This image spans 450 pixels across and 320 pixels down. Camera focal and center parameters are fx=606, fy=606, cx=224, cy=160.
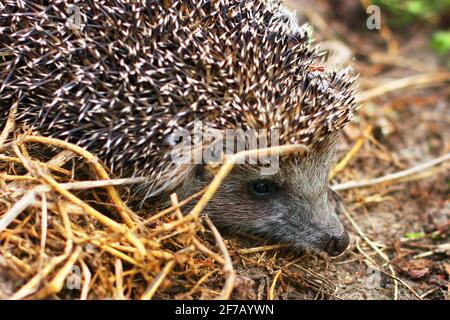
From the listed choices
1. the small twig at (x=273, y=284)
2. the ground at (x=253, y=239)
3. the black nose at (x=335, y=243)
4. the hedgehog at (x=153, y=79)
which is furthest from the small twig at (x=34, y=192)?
the black nose at (x=335, y=243)

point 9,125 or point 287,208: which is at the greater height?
point 9,125

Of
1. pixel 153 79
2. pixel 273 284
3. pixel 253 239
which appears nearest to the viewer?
pixel 153 79

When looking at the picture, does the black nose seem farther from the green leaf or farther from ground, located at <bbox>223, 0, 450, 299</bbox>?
the green leaf

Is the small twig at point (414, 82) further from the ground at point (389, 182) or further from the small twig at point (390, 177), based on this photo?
the small twig at point (390, 177)

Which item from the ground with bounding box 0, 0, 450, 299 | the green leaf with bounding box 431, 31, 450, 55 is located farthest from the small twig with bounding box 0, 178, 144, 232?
the green leaf with bounding box 431, 31, 450, 55

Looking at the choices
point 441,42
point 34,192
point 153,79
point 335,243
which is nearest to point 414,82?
point 441,42

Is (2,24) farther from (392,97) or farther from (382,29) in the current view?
(382,29)

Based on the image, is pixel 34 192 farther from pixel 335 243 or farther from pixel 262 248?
pixel 335 243

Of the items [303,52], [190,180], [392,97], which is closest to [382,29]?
[392,97]
